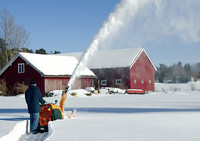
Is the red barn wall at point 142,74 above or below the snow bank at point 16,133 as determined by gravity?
above

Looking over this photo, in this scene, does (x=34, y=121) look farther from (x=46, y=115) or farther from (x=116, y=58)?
(x=116, y=58)

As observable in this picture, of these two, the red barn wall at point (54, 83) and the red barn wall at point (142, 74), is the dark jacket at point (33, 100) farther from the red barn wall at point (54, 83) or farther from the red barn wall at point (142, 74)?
the red barn wall at point (142, 74)

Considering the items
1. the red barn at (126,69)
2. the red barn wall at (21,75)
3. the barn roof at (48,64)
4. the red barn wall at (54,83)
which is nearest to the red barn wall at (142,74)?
the red barn at (126,69)

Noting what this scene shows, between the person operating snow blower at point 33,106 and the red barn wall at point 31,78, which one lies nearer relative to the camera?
the person operating snow blower at point 33,106

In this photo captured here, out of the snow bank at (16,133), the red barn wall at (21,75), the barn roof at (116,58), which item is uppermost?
the barn roof at (116,58)

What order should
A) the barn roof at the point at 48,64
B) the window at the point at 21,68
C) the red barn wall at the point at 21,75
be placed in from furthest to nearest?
the window at the point at 21,68 < the barn roof at the point at 48,64 < the red barn wall at the point at 21,75

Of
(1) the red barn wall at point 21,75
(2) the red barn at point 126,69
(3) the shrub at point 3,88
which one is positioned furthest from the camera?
(2) the red barn at point 126,69

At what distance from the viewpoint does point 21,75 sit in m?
37.4

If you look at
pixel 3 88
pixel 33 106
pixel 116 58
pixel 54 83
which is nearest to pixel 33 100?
pixel 33 106

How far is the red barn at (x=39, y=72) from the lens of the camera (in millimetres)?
35844

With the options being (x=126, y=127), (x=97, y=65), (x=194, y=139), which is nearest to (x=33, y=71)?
(x=97, y=65)

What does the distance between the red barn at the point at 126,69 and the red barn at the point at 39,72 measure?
767 cm

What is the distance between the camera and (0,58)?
60.9 metres

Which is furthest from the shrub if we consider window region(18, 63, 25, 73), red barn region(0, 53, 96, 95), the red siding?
the red siding
